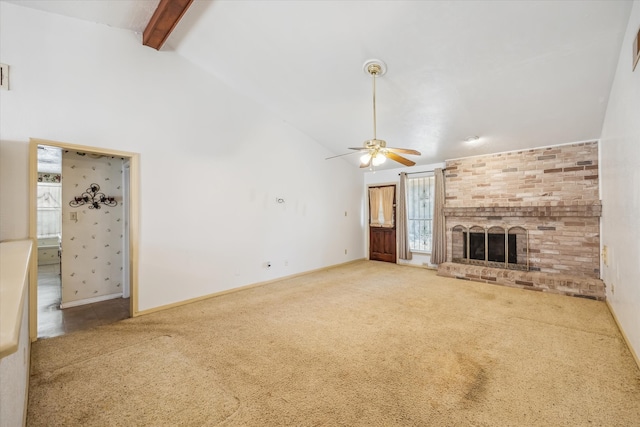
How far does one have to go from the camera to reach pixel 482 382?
2.05 m

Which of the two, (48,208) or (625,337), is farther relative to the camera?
(48,208)

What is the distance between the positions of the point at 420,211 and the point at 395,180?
3.17 feet

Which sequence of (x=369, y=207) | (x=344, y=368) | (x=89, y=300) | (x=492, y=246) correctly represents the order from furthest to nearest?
1. (x=369, y=207)
2. (x=492, y=246)
3. (x=89, y=300)
4. (x=344, y=368)

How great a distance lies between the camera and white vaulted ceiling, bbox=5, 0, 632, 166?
258 cm

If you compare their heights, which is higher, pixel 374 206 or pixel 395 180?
pixel 395 180

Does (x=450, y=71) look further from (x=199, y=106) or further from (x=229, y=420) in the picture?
(x=229, y=420)

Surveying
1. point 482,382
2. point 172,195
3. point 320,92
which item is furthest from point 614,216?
point 172,195

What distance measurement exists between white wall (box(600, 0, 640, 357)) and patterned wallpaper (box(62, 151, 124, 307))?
6046mm

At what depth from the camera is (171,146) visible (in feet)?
12.3

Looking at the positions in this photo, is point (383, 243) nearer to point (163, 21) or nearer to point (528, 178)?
point (528, 178)

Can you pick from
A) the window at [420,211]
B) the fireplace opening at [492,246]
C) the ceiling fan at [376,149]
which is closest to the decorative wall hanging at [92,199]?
the ceiling fan at [376,149]

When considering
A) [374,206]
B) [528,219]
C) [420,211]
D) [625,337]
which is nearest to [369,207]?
[374,206]

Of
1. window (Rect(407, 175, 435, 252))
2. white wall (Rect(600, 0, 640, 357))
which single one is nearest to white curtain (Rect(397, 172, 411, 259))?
window (Rect(407, 175, 435, 252))

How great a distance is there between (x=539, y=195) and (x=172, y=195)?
5865mm
